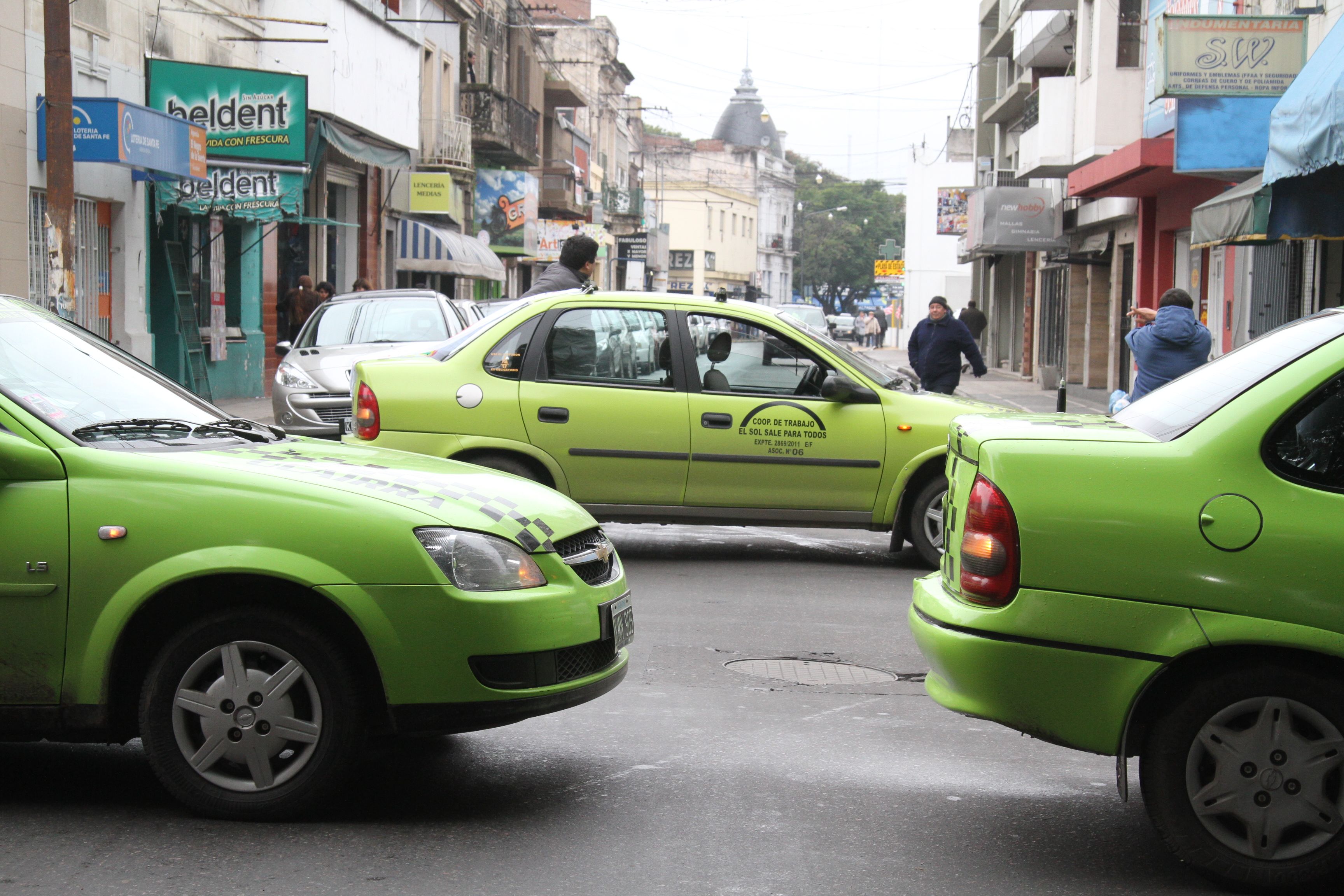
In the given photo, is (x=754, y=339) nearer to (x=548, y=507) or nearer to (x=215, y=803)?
(x=548, y=507)

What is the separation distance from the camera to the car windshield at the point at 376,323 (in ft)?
53.0

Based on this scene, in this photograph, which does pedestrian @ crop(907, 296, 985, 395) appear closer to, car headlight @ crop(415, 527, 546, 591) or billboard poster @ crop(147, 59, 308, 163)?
billboard poster @ crop(147, 59, 308, 163)

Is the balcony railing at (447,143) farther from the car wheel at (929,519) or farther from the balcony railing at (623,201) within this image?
the balcony railing at (623,201)

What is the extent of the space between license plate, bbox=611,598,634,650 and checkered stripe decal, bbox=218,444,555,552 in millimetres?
349

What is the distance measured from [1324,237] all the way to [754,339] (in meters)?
6.84

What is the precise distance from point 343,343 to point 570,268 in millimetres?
5447

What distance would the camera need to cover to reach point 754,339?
924cm

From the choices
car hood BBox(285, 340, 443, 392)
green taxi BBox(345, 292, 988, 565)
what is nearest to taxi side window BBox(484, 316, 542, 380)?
green taxi BBox(345, 292, 988, 565)

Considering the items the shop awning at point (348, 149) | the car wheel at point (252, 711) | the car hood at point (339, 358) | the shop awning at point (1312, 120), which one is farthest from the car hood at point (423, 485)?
the shop awning at point (348, 149)

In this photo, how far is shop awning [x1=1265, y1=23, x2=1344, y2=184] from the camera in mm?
11242

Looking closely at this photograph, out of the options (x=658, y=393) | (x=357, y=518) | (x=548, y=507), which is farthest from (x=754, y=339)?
(x=357, y=518)

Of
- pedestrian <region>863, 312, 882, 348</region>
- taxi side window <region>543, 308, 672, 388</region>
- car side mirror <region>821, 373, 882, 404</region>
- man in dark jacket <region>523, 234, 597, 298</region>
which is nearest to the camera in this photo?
car side mirror <region>821, 373, 882, 404</region>

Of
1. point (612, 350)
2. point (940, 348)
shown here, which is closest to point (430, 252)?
point (940, 348)

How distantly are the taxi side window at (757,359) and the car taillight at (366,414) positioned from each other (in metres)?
2.01
